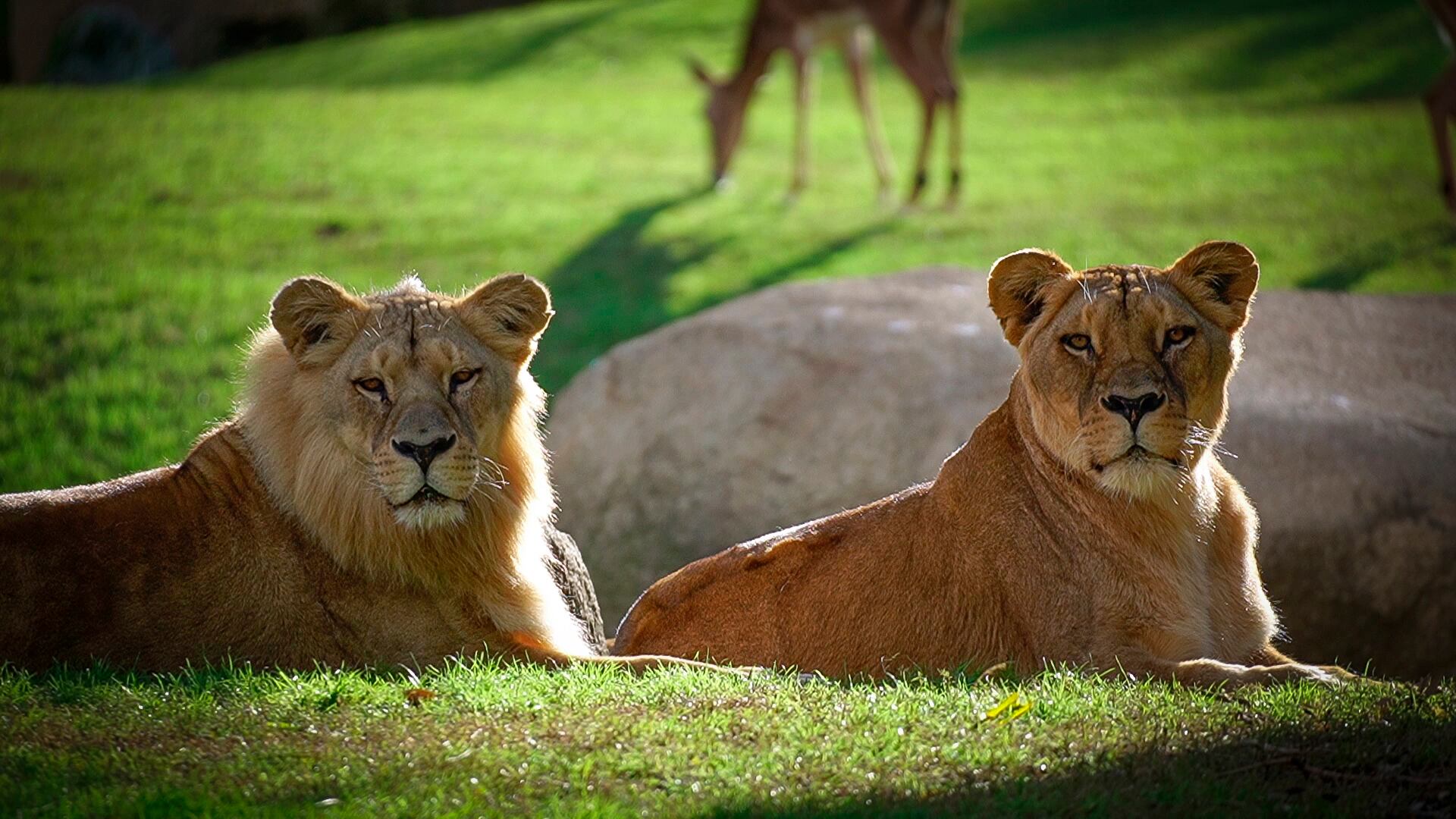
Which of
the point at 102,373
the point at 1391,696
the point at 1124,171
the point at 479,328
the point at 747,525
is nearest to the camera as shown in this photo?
the point at 1391,696

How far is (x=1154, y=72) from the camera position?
2298 centimetres

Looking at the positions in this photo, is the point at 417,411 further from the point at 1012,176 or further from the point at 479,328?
the point at 1012,176

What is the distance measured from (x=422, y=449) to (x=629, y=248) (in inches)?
366

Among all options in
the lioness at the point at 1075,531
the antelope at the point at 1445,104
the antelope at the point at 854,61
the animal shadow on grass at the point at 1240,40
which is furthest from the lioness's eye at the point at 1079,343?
the animal shadow on grass at the point at 1240,40

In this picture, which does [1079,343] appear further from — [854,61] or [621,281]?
[854,61]

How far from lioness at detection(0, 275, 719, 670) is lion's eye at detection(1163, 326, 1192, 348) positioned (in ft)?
6.65

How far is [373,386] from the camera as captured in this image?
546cm

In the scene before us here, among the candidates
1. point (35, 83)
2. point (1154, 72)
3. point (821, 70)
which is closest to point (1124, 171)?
point (1154, 72)

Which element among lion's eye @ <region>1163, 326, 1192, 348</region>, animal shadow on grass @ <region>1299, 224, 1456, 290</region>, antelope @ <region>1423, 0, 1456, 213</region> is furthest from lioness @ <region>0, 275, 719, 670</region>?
antelope @ <region>1423, 0, 1456, 213</region>

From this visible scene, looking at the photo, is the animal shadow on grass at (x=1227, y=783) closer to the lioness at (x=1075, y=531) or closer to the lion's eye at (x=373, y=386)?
the lioness at (x=1075, y=531)

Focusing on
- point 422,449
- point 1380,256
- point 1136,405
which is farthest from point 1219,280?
point 1380,256

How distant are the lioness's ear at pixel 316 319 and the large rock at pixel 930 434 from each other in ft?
11.6

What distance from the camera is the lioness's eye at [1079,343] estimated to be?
5328mm

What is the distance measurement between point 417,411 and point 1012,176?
13.6 m
